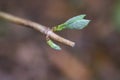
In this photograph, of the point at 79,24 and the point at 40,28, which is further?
the point at 40,28

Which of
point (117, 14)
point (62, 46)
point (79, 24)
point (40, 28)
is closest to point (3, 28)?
point (62, 46)

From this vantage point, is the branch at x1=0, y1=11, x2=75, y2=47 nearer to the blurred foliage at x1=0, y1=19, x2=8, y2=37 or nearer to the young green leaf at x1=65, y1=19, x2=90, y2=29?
the young green leaf at x1=65, y1=19, x2=90, y2=29

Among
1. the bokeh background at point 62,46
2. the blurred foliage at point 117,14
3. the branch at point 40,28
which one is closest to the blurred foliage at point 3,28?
the bokeh background at point 62,46

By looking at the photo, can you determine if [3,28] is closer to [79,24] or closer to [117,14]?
[117,14]

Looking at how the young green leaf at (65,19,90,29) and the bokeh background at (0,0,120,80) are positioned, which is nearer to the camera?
the young green leaf at (65,19,90,29)

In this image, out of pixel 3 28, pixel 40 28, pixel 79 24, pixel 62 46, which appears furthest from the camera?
pixel 62 46

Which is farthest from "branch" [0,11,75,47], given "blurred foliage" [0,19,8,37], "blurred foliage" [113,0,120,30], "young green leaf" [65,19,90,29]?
"blurred foliage" [113,0,120,30]

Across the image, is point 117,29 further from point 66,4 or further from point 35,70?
point 35,70

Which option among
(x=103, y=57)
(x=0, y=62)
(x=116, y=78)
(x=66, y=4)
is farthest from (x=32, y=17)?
(x=116, y=78)
